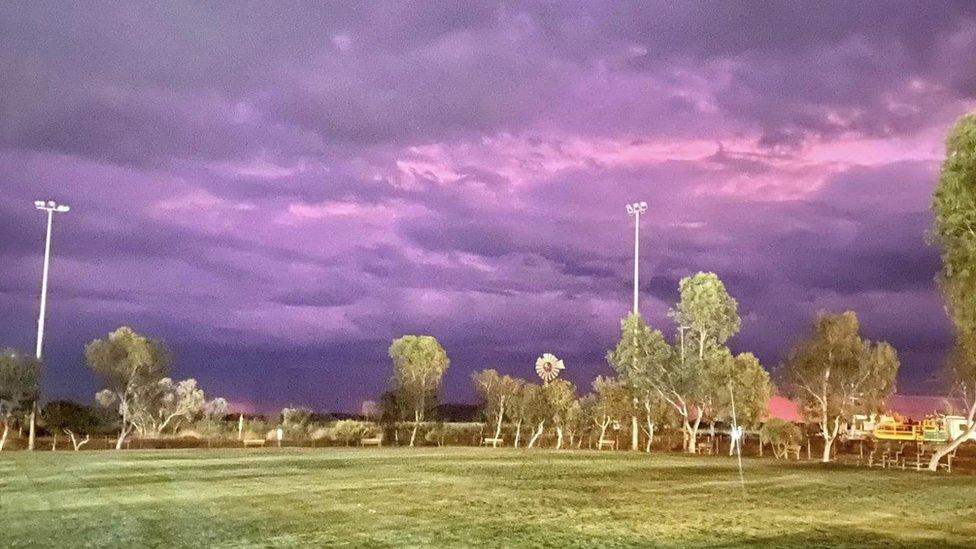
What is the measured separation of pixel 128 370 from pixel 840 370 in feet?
120

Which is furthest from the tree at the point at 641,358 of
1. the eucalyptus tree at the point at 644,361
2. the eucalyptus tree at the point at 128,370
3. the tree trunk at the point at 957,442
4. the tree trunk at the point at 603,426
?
the eucalyptus tree at the point at 128,370

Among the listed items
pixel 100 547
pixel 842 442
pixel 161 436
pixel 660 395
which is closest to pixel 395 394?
pixel 161 436

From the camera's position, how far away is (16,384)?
1859 inches

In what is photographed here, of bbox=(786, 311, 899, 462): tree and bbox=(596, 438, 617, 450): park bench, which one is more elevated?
bbox=(786, 311, 899, 462): tree

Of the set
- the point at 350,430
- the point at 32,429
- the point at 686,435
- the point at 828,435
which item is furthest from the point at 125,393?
the point at 828,435

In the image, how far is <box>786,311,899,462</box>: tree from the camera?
42.3m

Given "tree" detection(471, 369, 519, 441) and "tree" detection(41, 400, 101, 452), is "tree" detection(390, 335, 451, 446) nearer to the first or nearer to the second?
"tree" detection(471, 369, 519, 441)

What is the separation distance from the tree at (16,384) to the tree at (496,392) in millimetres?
25449

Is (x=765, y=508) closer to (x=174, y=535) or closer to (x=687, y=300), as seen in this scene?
(x=174, y=535)

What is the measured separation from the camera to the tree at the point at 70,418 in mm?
54688

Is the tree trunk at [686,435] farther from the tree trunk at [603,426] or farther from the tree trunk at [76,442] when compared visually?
the tree trunk at [76,442]

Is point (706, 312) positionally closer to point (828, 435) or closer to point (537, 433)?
point (828, 435)

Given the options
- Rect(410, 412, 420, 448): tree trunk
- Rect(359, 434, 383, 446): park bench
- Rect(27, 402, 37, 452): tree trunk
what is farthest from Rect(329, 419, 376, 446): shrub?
Rect(27, 402, 37, 452): tree trunk

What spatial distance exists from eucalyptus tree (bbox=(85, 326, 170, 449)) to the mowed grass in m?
20.3
